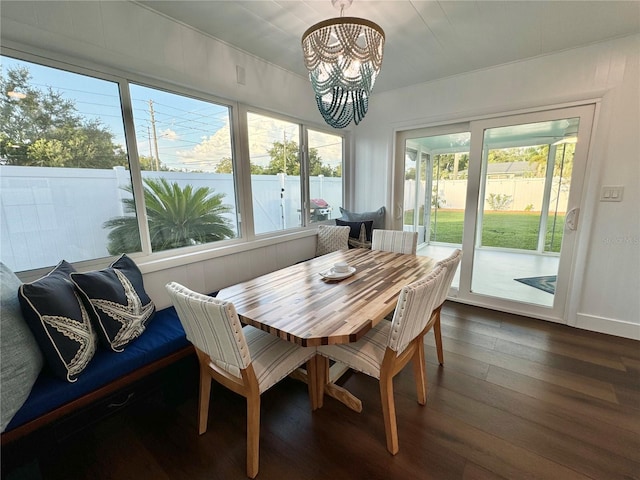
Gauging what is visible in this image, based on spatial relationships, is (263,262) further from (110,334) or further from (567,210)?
(567,210)

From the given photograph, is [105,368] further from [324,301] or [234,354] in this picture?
[324,301]

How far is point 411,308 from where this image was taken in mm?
1225

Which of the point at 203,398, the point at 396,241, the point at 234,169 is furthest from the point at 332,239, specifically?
the point at 203,398

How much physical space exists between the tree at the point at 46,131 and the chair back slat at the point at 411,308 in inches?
80.5

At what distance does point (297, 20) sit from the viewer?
6.42 feet

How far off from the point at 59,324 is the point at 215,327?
2.51 ft

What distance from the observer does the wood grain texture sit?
1216 millimetres

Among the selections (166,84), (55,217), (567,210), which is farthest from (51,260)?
(567,210)

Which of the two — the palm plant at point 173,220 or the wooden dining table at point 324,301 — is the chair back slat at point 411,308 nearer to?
the wooden dining table at point 324,301

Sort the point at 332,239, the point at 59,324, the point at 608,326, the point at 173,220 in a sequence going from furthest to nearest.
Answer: the point at 332,239 → the point at 608,326 → the point at 173,220 → the point at 59,324

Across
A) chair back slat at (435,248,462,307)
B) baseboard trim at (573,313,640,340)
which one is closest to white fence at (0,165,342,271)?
chair back slat at (435,248,462,307)

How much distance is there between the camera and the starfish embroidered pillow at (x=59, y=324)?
1188mm

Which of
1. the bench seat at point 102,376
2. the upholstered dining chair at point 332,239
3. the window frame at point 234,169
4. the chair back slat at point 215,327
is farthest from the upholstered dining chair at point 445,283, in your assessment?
the window frame at point 234,169

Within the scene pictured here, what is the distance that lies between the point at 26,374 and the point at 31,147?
3.95 feet
